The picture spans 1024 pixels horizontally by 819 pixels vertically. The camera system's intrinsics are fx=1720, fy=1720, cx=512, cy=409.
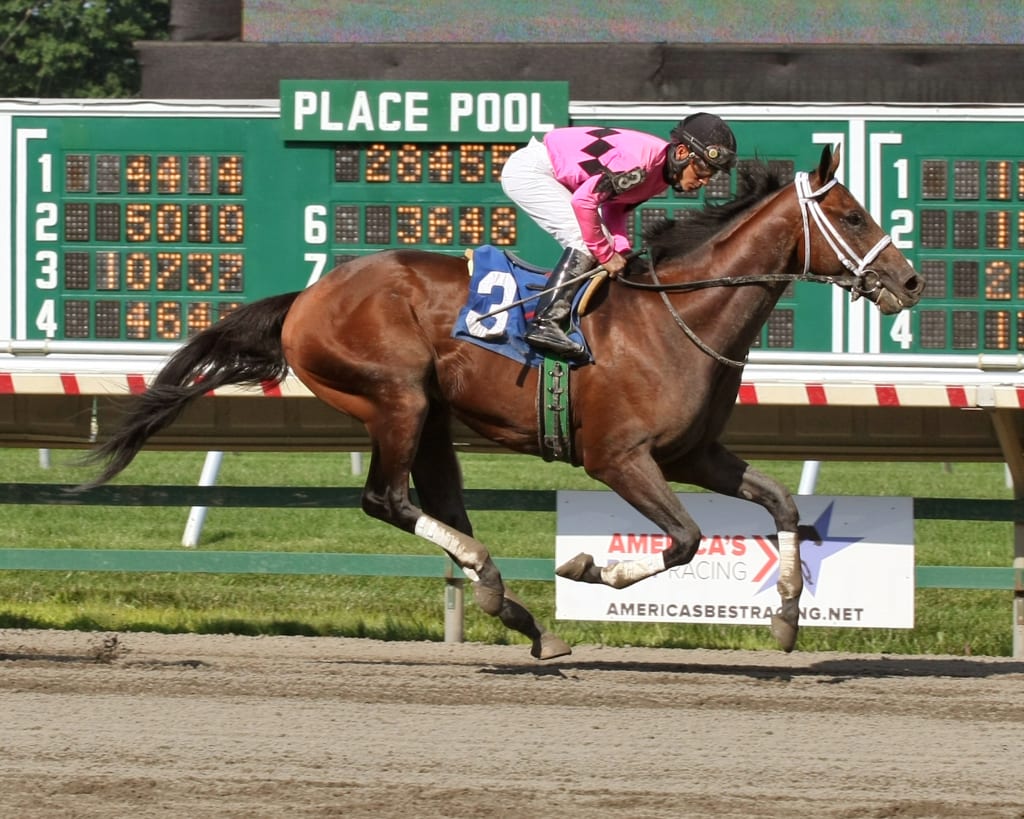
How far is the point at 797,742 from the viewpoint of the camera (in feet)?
17.0

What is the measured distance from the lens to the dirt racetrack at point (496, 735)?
439 centimetres

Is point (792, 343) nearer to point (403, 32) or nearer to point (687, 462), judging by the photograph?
point (687, 462)

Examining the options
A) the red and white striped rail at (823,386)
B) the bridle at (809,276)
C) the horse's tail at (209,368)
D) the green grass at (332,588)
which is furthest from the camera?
the green grass at (332,588)

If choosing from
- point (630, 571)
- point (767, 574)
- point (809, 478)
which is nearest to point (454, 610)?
point (767, 574)

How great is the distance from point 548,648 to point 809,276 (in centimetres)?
172

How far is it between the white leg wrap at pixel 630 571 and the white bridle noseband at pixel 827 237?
46.7 inches

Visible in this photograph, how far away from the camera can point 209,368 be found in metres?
6.87

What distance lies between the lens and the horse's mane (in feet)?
21.1

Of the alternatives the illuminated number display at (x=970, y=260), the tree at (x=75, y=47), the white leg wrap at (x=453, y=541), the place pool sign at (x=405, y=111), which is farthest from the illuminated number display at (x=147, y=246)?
the tree at (x=75, y=47)

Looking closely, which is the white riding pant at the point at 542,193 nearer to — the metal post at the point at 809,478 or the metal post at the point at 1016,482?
the metal post at the point at 1016,482

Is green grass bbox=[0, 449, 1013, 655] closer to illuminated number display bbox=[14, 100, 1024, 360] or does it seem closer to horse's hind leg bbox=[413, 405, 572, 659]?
illuminated number display bbox=[14, 100, 1024, 360]

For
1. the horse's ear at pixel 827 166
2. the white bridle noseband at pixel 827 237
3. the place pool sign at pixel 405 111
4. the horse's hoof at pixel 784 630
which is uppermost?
the place pool sign at pixel 405 111

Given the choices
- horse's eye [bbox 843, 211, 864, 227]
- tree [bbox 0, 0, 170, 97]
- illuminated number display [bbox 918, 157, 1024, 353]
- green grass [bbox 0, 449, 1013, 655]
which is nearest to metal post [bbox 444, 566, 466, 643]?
green grass [bbox 0, 449, 1013, 655]

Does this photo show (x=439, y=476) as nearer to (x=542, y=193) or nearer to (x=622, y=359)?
(x=622, y=359)
